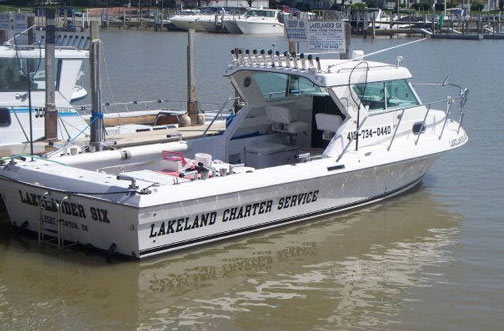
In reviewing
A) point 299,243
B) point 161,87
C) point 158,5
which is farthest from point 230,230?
point 158,5

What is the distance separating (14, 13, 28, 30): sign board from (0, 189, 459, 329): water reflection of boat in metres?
9.68

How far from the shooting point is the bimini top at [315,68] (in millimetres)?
14125

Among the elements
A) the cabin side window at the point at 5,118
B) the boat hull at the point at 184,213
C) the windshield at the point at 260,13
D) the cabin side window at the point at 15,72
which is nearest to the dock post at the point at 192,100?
the cabin side window at the point at 15,72

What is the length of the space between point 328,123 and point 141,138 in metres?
3.42

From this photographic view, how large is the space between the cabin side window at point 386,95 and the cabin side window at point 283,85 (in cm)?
76

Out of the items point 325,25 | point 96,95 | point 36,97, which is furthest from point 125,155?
point 325,25

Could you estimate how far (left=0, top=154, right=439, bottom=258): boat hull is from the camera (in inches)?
457

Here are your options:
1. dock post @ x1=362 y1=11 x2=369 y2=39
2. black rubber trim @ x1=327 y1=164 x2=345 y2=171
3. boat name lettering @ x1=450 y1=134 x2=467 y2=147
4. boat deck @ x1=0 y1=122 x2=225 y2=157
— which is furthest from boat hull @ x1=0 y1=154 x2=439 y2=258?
dock post @ x1=362 y1=11 x2=369 y2=39

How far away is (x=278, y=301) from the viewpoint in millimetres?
10875

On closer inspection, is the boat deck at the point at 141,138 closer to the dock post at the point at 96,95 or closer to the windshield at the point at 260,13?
the dock post at the point at 96,95

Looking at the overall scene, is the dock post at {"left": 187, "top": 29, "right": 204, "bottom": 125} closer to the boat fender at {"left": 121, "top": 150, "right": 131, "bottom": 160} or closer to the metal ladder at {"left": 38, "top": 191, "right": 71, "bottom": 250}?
the boat fender at {"left": 121, "top": 150, "right": 131, "bottom": 160}

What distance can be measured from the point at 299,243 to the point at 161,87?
62.8 feet

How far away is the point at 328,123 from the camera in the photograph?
14727 millimetres

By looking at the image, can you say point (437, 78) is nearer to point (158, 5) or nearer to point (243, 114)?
point (243, 114)
